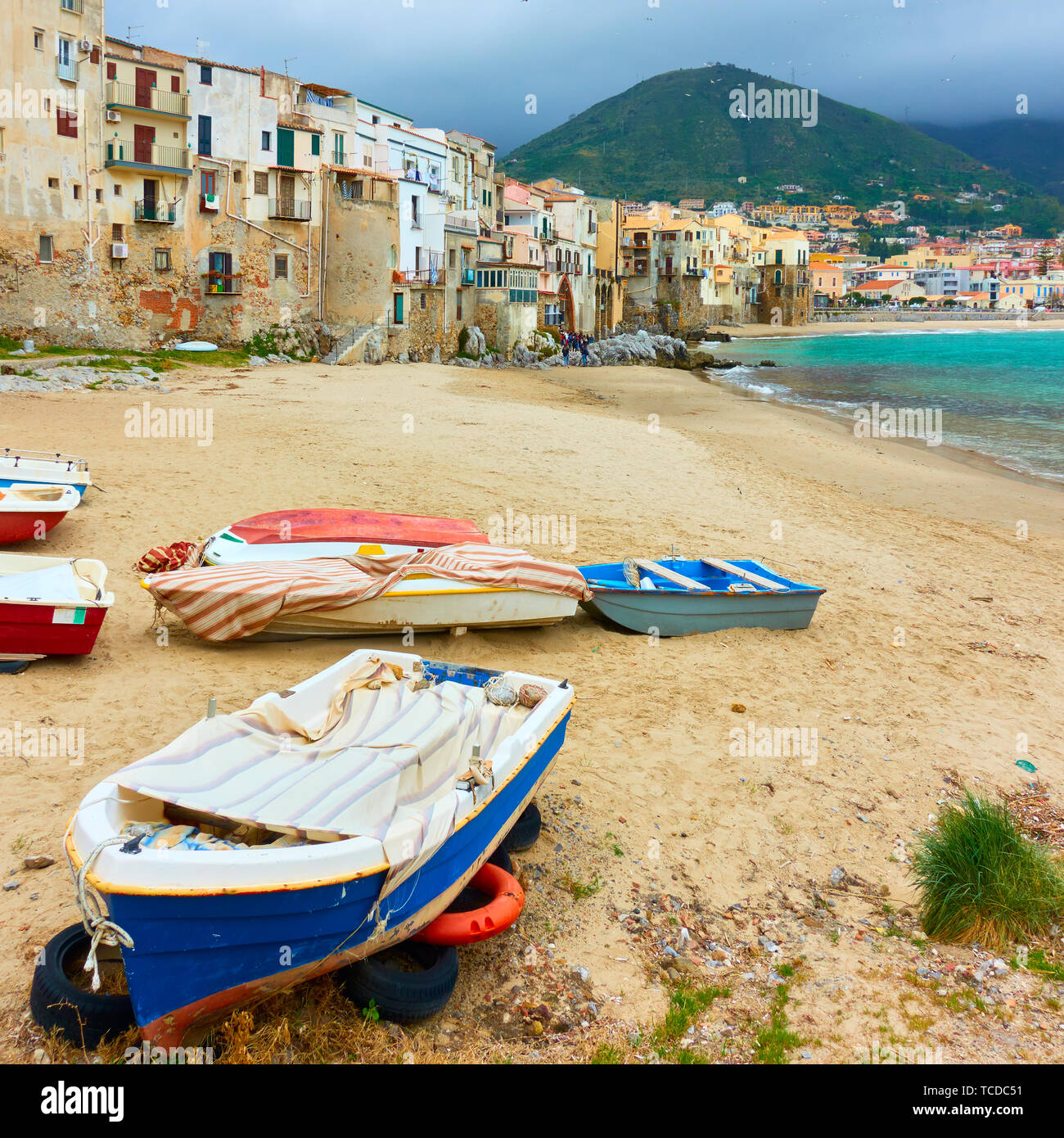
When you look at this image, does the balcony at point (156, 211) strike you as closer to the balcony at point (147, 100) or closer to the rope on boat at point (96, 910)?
the balcony at point (147, 100)

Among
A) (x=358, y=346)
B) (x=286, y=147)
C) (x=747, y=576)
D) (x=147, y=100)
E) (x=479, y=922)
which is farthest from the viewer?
(x=358, y=346)

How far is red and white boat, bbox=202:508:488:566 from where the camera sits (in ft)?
35.1

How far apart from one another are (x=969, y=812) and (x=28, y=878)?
19.9ft

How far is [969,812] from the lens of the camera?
6.29m

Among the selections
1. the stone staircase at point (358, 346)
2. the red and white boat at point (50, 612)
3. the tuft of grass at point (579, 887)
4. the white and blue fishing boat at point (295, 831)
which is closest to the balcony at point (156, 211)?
the stone staircase at point (358, 346)

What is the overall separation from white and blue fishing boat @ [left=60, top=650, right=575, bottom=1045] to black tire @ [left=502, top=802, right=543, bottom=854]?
46 cm

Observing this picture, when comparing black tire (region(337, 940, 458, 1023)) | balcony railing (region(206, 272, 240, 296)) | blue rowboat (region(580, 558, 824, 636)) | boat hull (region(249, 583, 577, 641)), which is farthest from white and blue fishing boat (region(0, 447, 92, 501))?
balcony railing (region(206, 272, 240, 296))

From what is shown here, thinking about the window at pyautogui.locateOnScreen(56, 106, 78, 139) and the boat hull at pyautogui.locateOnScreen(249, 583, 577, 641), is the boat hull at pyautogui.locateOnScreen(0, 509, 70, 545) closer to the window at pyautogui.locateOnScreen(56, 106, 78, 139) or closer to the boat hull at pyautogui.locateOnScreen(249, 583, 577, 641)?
the boat hull at pyautogui.locateOnScreen(249, 583, 577, 641)

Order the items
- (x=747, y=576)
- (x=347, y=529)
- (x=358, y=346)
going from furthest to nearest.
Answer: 1. (x=358, y=346)
2. (x=747, y=576)
3. (x=347, y=529)

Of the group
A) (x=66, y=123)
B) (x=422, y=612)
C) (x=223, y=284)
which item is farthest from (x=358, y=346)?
(x=422, y=612)

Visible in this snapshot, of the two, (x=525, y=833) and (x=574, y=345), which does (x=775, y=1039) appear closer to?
(x=525, y=833)

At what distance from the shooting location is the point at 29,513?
39.0 feet

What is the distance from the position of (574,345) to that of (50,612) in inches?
2148
